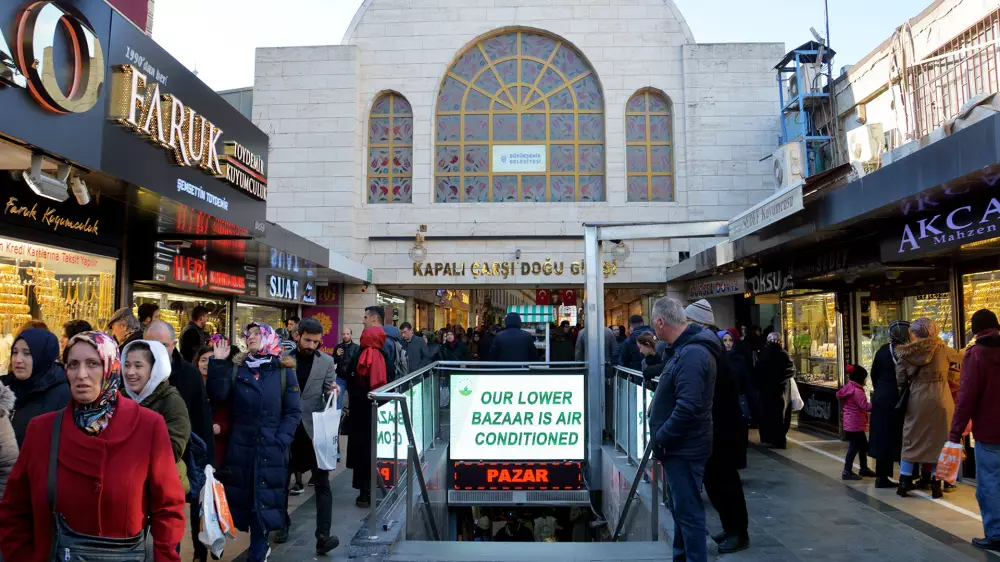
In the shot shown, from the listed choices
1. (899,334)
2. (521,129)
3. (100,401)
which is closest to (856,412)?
(899,334)

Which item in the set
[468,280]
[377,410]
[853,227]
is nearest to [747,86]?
[468,280]

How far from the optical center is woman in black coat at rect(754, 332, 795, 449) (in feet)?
32.7

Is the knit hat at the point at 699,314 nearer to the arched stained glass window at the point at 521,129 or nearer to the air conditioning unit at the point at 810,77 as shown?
the air conditioning unit at the point at 810,77

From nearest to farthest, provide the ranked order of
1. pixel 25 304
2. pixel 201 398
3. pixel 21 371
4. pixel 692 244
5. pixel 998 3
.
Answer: pixel 21 371
pixel 201 398
pixel 25 304
pixel 998 3
pixel 692 244

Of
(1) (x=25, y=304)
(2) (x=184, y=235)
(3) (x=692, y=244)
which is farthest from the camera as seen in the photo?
(3) (x=692, y=244)

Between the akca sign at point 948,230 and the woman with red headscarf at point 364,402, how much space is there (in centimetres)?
541

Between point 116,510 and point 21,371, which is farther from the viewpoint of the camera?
point 21,371

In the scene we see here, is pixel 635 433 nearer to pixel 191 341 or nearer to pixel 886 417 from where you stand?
pixel 886 417

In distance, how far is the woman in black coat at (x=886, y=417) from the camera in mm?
7289

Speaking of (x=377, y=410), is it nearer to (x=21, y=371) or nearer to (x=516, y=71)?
(x=21, y=371)

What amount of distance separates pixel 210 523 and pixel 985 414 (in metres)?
5.62

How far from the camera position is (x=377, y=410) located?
4.91 metres

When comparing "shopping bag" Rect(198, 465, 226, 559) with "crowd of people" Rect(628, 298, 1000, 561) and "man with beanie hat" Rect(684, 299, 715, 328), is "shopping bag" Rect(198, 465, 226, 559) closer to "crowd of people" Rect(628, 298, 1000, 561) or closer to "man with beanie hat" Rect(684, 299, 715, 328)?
"crowd of people" Rect(628, 298, 1000, 561)

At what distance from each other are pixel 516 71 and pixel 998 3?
1187cm
